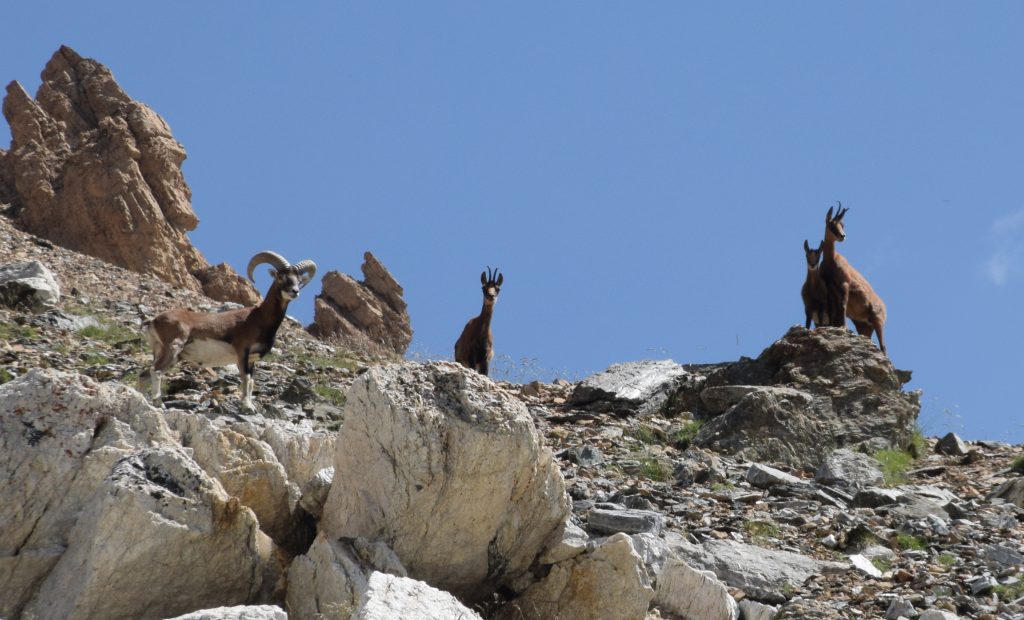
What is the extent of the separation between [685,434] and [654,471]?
92.2 inches

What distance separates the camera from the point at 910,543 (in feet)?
30.1

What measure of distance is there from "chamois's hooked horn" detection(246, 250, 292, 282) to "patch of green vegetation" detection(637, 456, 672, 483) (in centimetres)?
528

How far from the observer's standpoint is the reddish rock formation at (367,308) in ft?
113

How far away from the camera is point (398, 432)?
20.5 ft

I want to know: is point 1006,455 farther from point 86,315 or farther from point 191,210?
point 191,210

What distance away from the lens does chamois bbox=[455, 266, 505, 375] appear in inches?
701

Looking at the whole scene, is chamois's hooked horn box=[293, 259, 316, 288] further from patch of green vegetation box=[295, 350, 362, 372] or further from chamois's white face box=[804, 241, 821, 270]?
chamois's white face box=[804, 241, 821, 270]

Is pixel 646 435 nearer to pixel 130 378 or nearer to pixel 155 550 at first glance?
pixel 130 378

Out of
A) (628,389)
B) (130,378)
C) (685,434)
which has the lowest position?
(130,378)

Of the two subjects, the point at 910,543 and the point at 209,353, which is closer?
the point at 910,543

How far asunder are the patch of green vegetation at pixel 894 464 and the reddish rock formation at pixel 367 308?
21.3m

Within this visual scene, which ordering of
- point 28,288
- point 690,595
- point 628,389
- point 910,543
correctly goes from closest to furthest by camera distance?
point 690,595
point 910,543
point 628,389
point 28,288

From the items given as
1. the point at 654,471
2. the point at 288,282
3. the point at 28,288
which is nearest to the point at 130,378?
the point at 288,282

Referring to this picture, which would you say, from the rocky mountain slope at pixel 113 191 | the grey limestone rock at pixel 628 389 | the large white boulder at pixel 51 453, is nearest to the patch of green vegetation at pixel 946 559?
the large white boulder at pixel 51 453
